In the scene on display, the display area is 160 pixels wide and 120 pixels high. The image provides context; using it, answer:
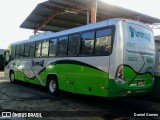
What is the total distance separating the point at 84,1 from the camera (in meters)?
24.0

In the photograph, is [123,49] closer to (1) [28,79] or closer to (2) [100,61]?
(2) [100,61]

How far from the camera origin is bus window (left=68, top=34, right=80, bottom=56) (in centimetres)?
1033

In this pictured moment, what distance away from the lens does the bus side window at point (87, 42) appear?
938 cm

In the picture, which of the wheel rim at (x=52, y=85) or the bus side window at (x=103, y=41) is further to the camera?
the wheel rim at (x=52, y=85)

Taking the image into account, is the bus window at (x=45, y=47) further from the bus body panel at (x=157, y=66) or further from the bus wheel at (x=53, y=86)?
the bus body panel at (x=157, y=66)

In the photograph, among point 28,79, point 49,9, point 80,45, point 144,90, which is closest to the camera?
point 144,90

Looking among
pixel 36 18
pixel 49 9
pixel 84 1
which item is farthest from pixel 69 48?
pixel 36 18

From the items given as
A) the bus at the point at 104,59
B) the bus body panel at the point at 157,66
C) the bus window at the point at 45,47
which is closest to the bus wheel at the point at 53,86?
the bus at the point at 104,59

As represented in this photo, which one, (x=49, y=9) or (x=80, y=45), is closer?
(x=80, y=45)

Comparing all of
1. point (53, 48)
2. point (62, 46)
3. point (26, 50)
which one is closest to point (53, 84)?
point (53, 48)

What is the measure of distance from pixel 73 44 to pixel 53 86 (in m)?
2.76

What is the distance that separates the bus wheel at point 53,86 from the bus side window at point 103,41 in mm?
3614

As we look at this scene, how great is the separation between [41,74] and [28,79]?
2.11 meters

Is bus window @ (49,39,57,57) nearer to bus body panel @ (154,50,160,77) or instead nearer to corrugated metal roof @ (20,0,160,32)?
bus body panel @ (154,50,160,77)
